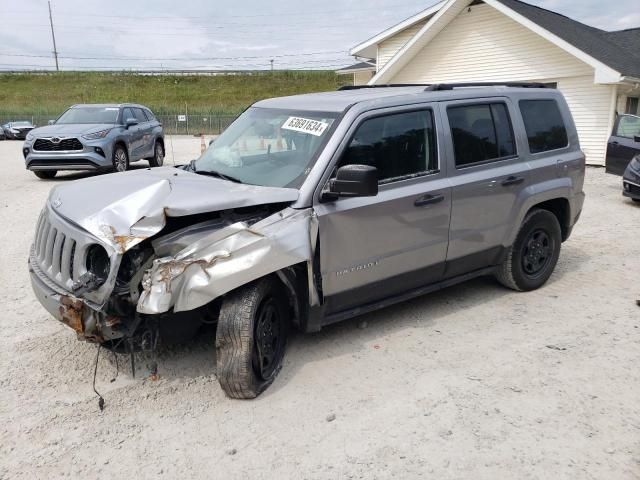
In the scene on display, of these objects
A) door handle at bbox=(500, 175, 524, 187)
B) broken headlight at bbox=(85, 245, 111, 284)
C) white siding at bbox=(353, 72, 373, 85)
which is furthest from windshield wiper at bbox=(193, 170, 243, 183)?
white siding at bbox=(353, 72, 373, 85)

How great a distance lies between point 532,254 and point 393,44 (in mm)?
18831

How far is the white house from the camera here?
1553cm

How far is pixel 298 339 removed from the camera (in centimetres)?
438

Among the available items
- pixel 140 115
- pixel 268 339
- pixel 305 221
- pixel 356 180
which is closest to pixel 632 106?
pixel 140 115

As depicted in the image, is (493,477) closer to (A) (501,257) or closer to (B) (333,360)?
(B) (333,360)

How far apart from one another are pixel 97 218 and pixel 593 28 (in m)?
23.7

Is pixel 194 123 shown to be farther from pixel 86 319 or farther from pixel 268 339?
pixel 86 319

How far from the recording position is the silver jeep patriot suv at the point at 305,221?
3.27 m

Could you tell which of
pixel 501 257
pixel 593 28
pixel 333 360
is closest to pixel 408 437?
pixel 333 360

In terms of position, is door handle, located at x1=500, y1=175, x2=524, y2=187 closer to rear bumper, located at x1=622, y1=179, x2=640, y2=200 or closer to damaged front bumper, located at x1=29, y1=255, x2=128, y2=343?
damaged front bumper, located at x1=29, y1=255, x2=128, y2=343

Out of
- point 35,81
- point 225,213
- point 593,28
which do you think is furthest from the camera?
point 35,81

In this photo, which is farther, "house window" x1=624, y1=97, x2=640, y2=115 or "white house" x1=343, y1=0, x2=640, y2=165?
"house window" x1=624, y1=97, x2=640, y2=115

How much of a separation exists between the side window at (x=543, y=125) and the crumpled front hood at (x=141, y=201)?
104 inches

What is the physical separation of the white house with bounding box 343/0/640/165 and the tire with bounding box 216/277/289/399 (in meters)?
14.4
